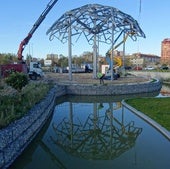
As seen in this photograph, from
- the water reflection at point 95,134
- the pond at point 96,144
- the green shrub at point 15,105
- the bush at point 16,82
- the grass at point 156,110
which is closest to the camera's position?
the pond at point 96,144

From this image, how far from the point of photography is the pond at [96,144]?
8453 millimetres

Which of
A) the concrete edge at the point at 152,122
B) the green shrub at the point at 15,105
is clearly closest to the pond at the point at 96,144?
the concrete edge at the point at 152,122

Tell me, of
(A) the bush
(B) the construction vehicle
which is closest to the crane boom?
(B) the construction vehicle

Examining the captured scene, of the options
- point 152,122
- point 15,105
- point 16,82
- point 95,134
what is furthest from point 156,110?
point 16,82

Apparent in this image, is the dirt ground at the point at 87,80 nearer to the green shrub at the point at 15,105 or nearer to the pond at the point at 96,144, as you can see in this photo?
the pond at the point at 96,144

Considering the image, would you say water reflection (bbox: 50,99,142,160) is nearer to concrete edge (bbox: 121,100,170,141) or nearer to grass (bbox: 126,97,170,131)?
concrete edge (bbox: 121,100,170,141)

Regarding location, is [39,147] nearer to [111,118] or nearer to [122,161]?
[122,161]

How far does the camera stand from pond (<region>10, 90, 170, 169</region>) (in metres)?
8.45

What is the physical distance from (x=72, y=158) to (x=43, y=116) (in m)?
4.82

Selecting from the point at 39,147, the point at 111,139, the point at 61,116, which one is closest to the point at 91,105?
the point at 61,116

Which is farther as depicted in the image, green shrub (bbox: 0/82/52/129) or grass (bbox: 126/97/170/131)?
grass (bbox: 126/97/170/131)

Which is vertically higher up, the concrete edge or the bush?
the bush

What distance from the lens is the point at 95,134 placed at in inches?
468

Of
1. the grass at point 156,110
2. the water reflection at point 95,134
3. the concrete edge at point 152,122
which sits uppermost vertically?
the grass at point 156,110
